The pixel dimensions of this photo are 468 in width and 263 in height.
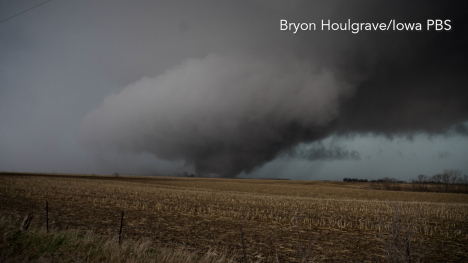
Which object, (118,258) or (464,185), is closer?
(118,258)

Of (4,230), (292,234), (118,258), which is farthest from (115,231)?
(292,234)

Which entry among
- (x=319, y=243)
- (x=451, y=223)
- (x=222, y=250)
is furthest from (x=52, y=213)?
(x=451, y=223)

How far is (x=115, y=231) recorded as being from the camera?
14.2 meters

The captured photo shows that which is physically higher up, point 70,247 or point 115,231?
point 70,247

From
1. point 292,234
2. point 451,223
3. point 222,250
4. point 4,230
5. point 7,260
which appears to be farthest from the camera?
point 451,223

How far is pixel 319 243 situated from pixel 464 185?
537 feet

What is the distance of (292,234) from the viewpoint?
51.0 feet

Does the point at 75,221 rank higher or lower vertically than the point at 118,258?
lower

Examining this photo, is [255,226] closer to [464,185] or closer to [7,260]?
[7,260]

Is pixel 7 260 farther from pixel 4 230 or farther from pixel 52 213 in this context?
pixel 52 213

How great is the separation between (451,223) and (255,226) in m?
19.9

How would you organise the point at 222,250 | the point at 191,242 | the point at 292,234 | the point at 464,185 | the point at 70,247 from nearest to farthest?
the point at 70,247
the point at 222,250
the point at 191,242
the point at 292,234
the point at 464,185

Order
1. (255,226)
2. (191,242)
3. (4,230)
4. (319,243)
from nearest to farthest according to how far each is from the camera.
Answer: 1. (4,230)
2. (191,242)
3. (319,243)
4. (255,226)

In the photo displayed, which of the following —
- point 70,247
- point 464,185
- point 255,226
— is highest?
point 70,247
